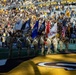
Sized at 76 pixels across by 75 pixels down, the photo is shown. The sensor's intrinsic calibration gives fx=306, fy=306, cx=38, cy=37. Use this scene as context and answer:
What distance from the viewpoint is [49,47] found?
57.7 feet

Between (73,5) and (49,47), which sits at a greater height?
(73,5)

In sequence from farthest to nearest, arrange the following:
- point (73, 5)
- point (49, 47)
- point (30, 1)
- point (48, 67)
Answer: point (30, 1)
point (73, 5)
point (49, 47)
point (48, 67)

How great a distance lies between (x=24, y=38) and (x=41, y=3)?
20737 mm

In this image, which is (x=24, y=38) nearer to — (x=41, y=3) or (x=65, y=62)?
(x=65, y=62)

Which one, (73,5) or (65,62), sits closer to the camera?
(65,62)

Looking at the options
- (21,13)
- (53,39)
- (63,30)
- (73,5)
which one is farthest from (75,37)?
(73,5)

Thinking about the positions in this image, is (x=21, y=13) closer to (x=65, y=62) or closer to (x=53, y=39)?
(x=53, y=39)

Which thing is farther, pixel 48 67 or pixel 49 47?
pixel 49 47

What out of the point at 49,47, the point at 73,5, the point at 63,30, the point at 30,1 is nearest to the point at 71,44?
A: the point at 63,30

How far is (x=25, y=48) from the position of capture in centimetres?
1853

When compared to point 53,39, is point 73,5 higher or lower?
higher

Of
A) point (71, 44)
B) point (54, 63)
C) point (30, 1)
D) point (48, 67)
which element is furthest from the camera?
point (30, 1)

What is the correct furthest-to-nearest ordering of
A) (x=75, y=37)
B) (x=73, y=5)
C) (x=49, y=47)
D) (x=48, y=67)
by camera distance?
(x=73, y=5) < (x=75, y=37) < (x=49, y=47) < (x=48, y=67)

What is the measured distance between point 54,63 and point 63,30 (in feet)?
60.0
